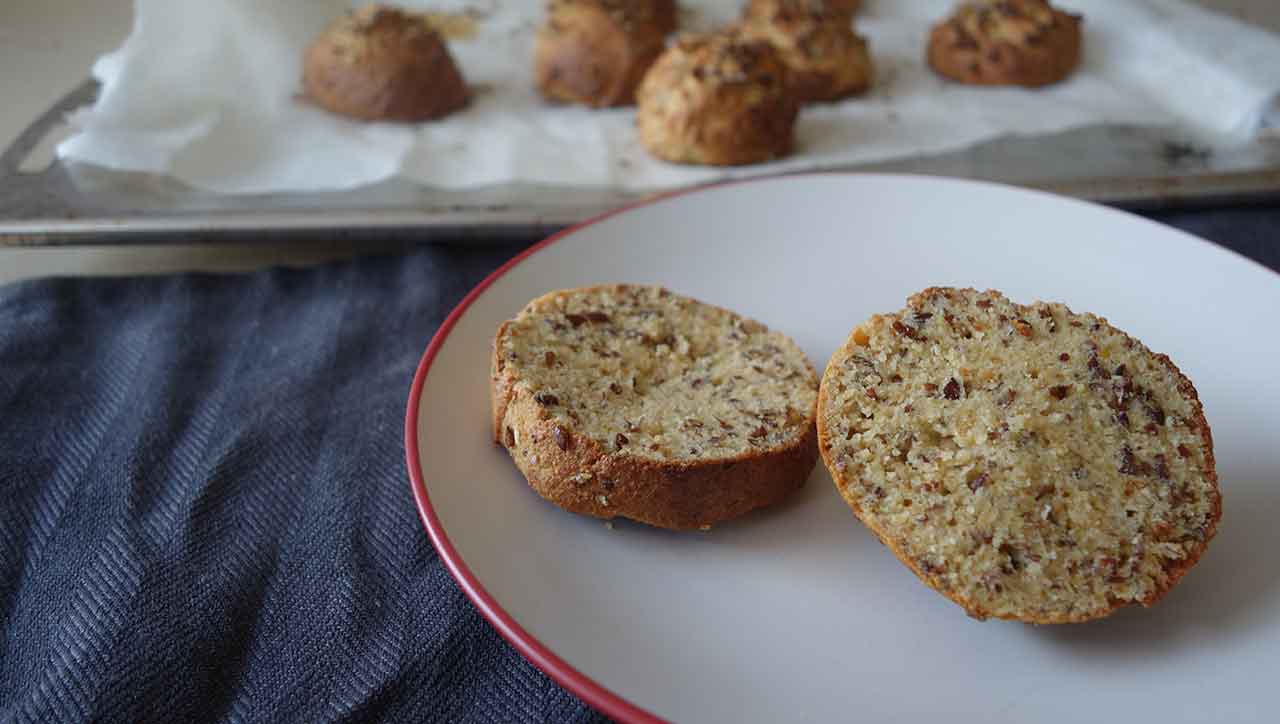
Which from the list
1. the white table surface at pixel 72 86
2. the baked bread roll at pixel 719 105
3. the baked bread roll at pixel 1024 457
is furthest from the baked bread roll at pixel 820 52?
the baked bread roll at pixel 1024 457

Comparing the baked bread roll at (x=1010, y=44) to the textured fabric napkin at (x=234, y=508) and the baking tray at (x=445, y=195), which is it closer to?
the baking tray at (x=445, y=195)

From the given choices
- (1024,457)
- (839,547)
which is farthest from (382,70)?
(1024,457)

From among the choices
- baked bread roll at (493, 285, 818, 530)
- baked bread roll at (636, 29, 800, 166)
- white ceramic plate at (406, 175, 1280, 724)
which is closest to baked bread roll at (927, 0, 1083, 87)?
baked bread roll at (636, 29, 800, 166)

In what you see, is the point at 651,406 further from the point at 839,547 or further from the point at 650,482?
the point at 839,547

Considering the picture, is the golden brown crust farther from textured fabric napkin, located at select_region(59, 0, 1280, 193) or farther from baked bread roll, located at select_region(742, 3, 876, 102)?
baked bread roll, located at select_region(742, 3, 876, 102)

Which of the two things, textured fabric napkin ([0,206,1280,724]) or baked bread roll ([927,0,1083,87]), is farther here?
baked bread roll ([927,0,1083,87])

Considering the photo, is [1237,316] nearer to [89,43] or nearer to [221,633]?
[221,633]
